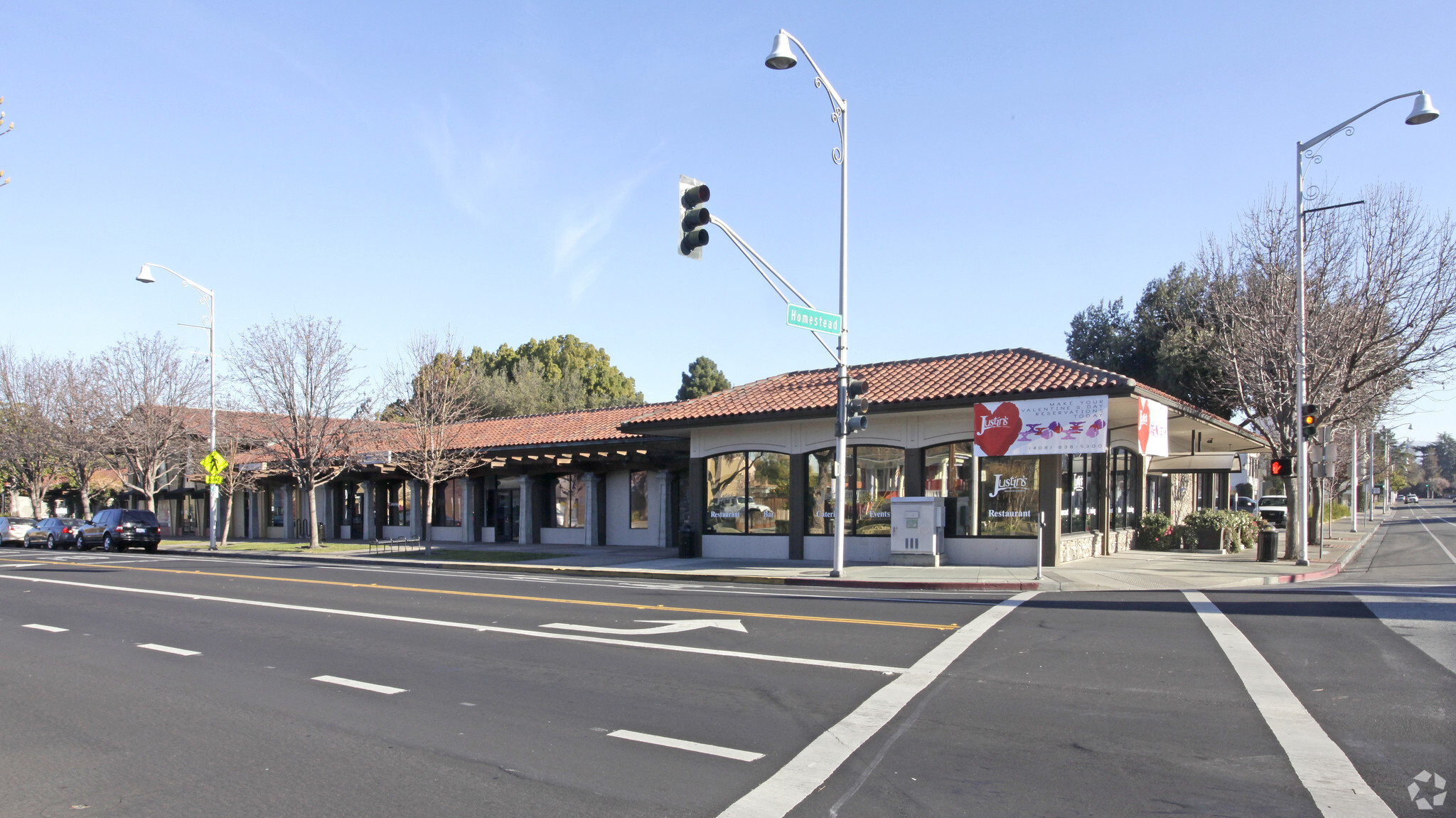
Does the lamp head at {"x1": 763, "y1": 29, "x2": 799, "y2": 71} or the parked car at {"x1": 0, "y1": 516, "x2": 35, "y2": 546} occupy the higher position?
the lamp head at {"x1": 763, "y1": 29, "x2": 799, "y2": 71}

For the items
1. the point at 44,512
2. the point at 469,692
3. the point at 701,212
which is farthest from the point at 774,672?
the point at 44,512

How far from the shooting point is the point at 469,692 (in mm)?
8578

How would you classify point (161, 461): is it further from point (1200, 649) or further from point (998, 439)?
point (1200, 649)

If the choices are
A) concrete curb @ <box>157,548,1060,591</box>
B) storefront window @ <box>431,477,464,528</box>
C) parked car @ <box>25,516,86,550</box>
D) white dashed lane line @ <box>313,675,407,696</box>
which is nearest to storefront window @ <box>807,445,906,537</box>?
concrete curb @ <box>157,548,1060,591</box>

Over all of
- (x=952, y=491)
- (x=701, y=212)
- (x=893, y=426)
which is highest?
(x=701, y=212)

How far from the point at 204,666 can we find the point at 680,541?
15796 mm

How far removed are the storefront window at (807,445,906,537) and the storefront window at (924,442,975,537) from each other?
2.39ft

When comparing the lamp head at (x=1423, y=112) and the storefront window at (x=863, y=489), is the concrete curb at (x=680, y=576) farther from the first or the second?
the lamp head at (x=1423, y=112)

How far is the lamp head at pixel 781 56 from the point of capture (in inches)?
588

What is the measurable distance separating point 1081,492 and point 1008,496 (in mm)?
4061

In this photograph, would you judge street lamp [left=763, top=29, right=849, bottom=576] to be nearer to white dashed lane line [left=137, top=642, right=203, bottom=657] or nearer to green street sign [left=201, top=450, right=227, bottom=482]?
white dashed lane line [left=137, top=642, right=203, bottom=657]

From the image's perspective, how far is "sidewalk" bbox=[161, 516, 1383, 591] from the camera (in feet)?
57.3

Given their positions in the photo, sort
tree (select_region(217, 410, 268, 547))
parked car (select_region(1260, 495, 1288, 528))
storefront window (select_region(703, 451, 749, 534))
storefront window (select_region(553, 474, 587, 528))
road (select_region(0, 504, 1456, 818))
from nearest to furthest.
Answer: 1. road (select_region(0, 504, 1456, 818))
2. storefront window (select_region(703, 451, 749, 534))
3. storefront window (select_region(553, 474, 587, 528))
4. tree (select_region(217, 410, 268, 547))
5. parked car (select_region(1260, 495, 1288, 528))

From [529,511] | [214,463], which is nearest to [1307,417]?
[529,511]
